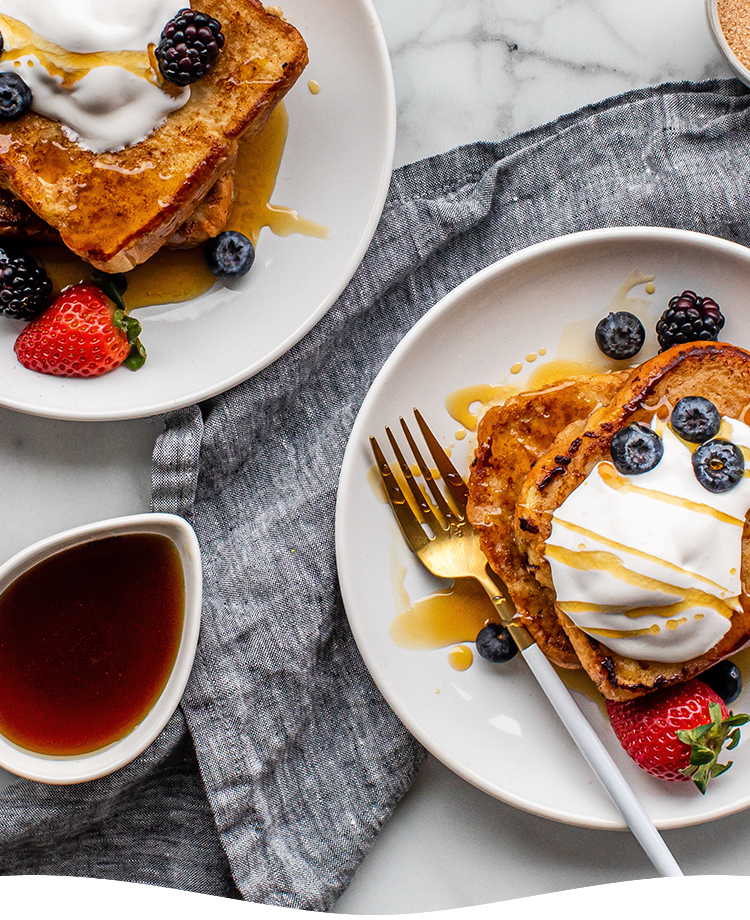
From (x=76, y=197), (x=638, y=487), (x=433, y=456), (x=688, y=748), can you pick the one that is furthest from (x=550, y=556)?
(x=76, y=197)

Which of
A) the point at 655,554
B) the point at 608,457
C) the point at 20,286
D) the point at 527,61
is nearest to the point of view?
the point at 655,554

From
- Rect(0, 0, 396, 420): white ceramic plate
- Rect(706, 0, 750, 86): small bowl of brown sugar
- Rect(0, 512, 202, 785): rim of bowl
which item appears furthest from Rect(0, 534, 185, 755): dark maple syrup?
Rect(706, 0, 750, 86): small bowl of brown sugar

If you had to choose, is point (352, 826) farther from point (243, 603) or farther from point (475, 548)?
point (475, 548)

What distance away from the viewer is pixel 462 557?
6.17 ft

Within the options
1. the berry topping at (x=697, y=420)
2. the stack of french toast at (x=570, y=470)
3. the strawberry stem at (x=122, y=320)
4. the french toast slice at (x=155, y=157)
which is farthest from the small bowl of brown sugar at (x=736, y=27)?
the strawberry stem at (x=122, y=320)

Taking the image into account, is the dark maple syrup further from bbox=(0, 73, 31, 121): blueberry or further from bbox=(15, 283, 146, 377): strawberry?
bbox=(0, 73, 31, 121): blueberry

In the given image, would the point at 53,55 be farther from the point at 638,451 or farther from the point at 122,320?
the point at 638,451

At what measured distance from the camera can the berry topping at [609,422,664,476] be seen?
5.41 ft

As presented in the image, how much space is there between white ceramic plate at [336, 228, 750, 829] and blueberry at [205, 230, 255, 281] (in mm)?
404

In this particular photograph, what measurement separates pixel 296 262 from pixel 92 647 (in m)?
0.99

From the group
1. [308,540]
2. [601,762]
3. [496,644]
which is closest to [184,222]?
[308,540]

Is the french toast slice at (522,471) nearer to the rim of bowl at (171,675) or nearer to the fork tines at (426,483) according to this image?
the fork tines at (426,483)

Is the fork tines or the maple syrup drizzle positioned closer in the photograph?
the maple syrup drizzle

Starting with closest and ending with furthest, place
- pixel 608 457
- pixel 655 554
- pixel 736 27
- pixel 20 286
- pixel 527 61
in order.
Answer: pixel 655 554
pixel 608 457
pixel 20 286
pixel 736 27
pixel 527 61
